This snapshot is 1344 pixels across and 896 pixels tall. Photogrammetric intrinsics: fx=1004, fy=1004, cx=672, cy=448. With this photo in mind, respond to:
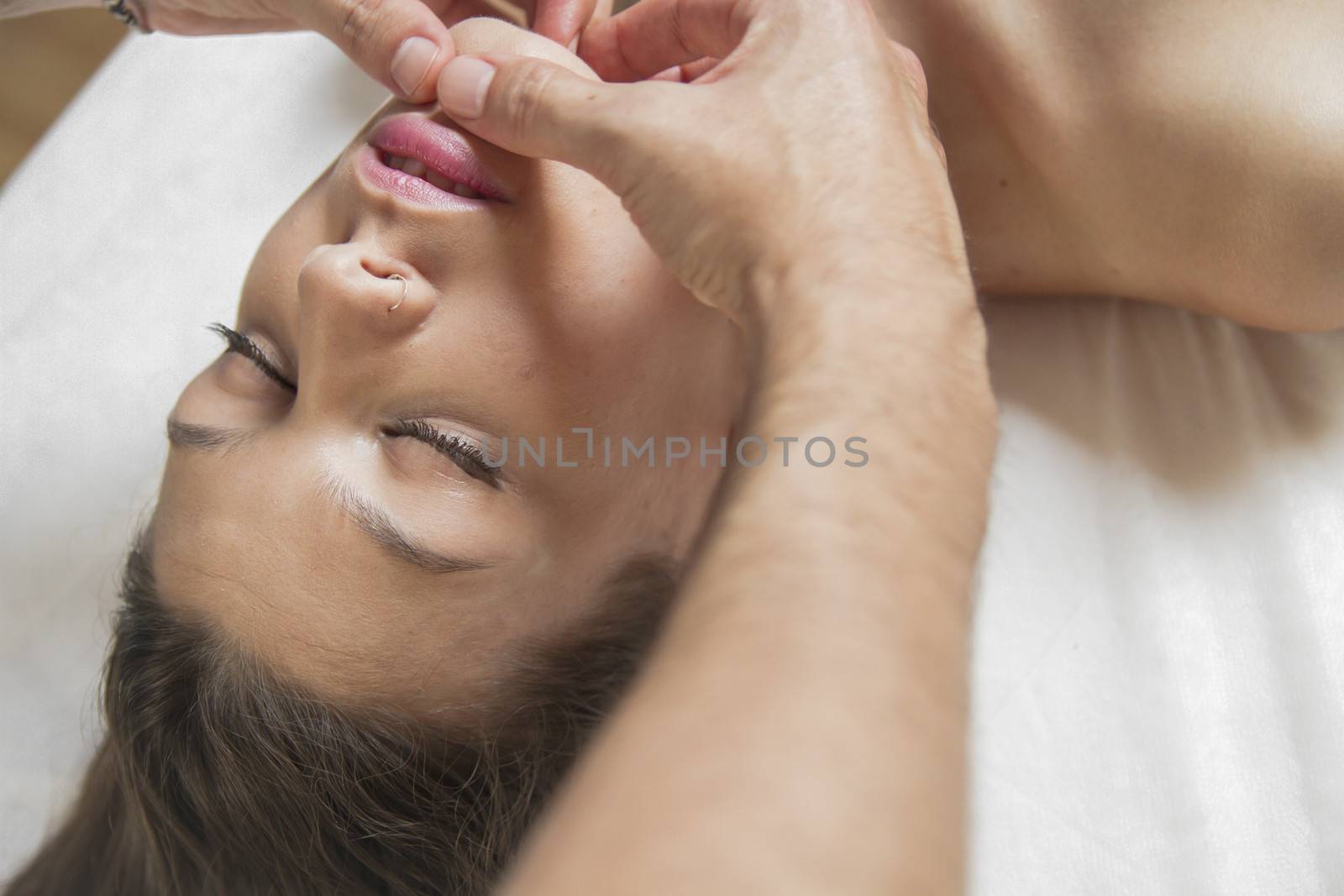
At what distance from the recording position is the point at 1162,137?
97 cm

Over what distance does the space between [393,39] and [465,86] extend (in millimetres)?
153

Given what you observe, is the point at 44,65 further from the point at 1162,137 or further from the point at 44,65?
the point at 1162,137

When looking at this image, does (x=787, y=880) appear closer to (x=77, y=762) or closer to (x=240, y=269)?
(x=77, y=762)

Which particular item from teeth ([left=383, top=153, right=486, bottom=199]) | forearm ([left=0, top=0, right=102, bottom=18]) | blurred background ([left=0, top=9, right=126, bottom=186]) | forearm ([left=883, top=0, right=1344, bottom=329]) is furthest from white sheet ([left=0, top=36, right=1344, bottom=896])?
teeth ([left=383, top=153, right=486, bottom=199])

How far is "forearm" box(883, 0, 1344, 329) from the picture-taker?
3.10 feet

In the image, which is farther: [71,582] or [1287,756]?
[71,582]

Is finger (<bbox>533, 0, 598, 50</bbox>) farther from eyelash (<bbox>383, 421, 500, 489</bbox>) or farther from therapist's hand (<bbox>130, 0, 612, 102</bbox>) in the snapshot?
eyelash (<bbox>383, 421, 500, 489</bbox>)

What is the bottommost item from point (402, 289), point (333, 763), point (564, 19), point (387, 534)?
point (333, 763)

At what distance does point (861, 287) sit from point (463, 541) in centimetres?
38

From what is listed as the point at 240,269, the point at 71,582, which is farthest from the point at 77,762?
the point at 240,269

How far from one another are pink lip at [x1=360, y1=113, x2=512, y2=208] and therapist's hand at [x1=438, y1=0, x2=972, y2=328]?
0.04 meters

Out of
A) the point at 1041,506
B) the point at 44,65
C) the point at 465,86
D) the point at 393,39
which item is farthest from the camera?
the point at 44,65

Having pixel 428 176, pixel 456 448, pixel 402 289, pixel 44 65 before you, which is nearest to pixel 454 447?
pixel 456 448

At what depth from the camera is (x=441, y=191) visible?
811 mm
